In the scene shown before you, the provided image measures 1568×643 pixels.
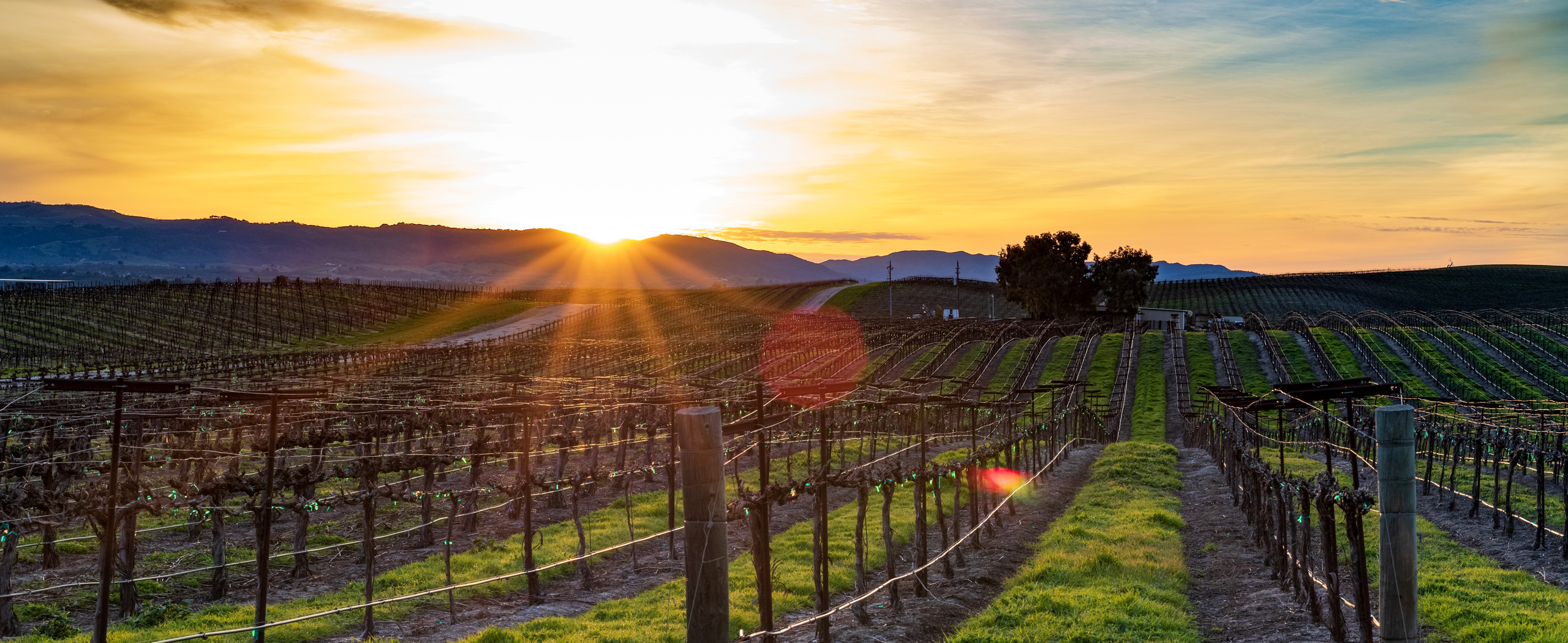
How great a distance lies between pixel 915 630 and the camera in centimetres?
1666

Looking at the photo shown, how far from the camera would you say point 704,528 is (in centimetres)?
788

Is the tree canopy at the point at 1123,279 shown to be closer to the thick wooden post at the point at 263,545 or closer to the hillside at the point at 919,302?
the hillside at the point at 919,302

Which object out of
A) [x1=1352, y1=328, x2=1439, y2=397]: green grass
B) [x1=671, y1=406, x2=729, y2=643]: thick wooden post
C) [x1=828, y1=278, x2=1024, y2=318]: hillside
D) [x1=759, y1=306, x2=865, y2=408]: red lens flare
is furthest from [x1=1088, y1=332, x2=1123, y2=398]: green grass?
[x1=828, y1=278, x2=1024, y2=318]: hillside

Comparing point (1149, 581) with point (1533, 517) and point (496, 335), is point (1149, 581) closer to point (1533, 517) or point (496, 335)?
point (1533, 517)

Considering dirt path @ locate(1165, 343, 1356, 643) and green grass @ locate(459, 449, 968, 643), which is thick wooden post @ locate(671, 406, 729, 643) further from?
dirt path @ locate(1165, 343, 1356, 643)

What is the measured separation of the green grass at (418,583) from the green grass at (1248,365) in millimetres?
53448

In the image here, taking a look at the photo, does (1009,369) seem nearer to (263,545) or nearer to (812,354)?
(812,354)

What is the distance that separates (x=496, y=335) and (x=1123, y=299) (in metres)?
86.3

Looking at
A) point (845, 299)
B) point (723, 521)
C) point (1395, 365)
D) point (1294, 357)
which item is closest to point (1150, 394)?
point (1294, 357)

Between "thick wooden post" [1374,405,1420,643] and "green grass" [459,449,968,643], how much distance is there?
8.94 m

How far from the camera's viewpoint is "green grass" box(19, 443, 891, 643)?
17312 mm

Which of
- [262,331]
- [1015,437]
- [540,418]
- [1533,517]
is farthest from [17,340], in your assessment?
[1533,517]

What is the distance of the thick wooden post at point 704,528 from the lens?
788cm

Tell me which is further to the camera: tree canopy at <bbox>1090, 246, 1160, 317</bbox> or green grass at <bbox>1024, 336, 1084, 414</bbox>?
tree canopy at <bbox>1090, 246, 1160, 317</bbox>
